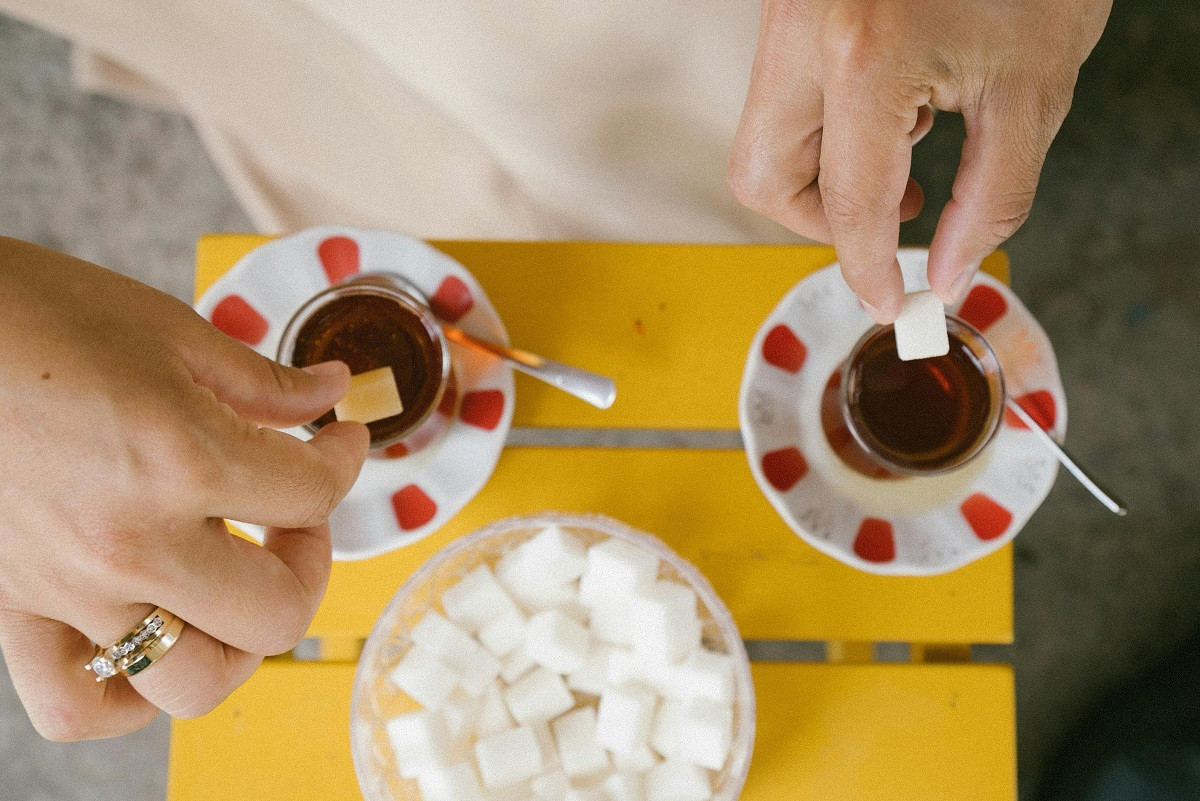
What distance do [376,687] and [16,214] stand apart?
5.14 feet

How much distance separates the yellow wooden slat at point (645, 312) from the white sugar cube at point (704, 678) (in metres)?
0.26

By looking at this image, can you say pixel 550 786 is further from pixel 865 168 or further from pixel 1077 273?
pixel 1077 273

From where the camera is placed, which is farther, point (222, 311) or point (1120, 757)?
point (1120, 757)

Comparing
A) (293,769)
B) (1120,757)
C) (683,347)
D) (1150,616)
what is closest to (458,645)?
(293,769)

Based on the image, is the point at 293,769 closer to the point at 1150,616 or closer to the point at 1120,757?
the point at 1120,757

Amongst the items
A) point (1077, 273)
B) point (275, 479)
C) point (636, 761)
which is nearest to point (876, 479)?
point (636, 761)

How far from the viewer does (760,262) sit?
1021mm

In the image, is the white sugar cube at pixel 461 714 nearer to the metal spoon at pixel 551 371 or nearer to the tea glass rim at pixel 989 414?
the metal spoon at pixel 551 371

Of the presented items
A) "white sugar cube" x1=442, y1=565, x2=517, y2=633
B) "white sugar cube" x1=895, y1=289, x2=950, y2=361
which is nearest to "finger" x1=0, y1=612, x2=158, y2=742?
"white sugar cube" x1=442, y1=565, x2=517, y2=633

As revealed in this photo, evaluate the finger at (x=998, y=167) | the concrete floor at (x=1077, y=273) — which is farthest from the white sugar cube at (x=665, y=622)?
the concrete floor at (x=1077, y=273)

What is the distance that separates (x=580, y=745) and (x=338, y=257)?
56cm

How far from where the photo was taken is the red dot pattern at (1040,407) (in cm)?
90

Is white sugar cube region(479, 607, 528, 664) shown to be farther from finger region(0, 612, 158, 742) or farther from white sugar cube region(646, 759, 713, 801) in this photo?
finger region(0, 612, 158, 742)

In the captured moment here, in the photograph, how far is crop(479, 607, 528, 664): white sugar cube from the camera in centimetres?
90
